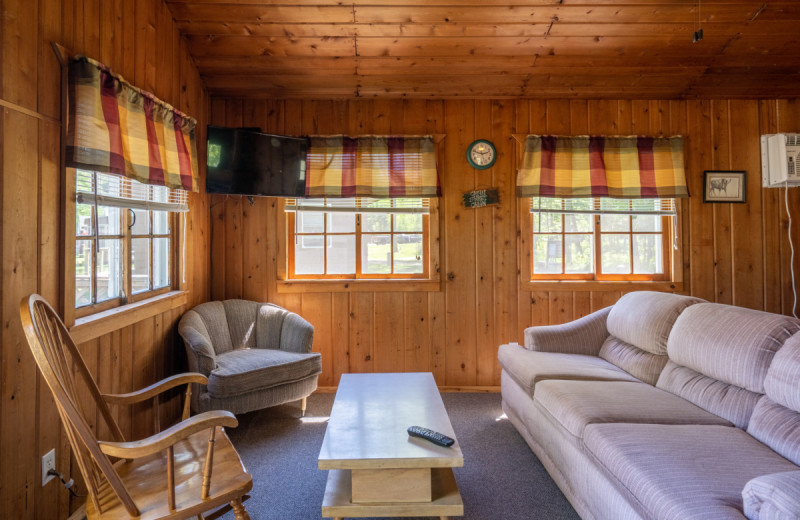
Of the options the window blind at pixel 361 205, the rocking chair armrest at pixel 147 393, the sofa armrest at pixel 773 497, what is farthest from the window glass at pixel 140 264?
the sofa armrest at pixel 773 497

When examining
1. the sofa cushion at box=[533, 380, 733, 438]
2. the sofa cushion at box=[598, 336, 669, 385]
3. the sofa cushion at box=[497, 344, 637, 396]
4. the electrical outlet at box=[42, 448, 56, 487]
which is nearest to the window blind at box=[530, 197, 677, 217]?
the sofa cushion at box=[598, 336, 669, 385]

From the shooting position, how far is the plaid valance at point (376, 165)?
12.1ft

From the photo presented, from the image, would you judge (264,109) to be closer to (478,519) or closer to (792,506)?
(478,519)

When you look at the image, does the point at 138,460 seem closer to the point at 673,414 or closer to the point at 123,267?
the point at 123,267

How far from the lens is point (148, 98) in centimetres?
258

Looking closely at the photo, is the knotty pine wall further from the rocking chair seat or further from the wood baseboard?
the rocking chair seat

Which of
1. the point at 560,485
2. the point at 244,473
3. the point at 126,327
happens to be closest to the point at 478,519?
the point at 560,485

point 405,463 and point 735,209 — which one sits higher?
point 735,209

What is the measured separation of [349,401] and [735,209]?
378 cm

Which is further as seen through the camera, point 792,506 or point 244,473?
point 244,473

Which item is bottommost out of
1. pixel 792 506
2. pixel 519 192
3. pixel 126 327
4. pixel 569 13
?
pixel 792 506

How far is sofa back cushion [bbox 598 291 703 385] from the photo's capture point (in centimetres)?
250

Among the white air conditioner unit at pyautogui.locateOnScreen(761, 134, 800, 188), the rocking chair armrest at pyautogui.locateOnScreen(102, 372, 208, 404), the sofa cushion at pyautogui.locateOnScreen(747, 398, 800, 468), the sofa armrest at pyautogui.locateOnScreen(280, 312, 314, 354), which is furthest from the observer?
the white air conditioner unit at pyautogui.locateOnScreen(761, 134, 800, 188)

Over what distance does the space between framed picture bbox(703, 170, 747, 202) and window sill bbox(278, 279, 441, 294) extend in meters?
2.53
